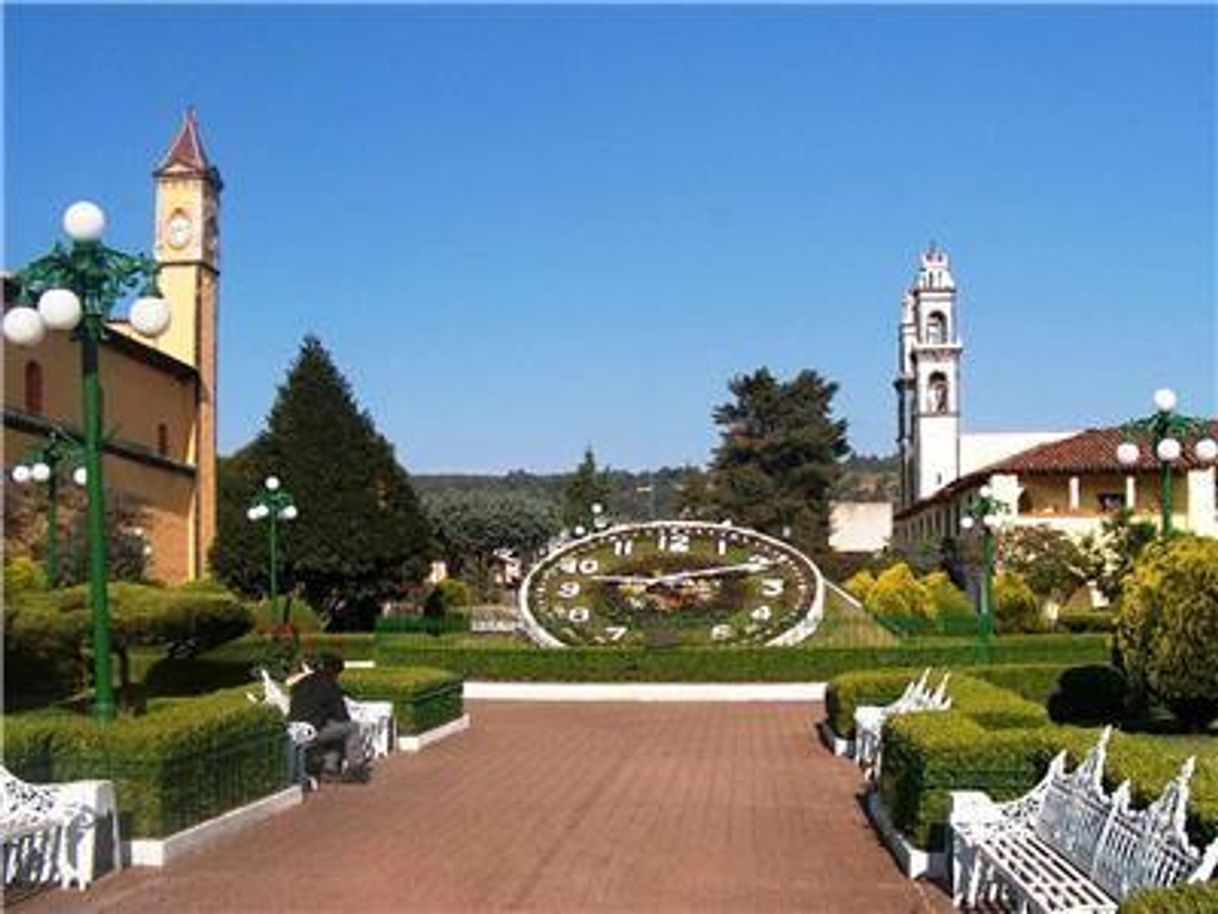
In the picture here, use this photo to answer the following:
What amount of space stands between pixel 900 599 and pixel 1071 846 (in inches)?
1360

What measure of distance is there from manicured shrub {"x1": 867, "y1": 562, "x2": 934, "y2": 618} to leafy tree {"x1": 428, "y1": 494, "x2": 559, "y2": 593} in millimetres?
36879

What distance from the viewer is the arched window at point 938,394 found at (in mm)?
77062

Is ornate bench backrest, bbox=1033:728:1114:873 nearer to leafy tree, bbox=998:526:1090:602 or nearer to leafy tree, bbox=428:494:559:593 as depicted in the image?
leafy tree, bbox=998:526:1090:602

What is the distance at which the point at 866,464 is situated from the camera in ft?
656

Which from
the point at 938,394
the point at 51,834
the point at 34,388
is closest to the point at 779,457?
the point at 938,394

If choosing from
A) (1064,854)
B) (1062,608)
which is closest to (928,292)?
(1062,608)

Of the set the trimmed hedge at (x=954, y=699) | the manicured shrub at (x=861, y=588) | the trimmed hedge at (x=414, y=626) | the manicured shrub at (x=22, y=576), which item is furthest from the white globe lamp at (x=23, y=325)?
the manicured shrub at (x=861, y=588)

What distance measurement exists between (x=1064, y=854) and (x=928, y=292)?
6931cm

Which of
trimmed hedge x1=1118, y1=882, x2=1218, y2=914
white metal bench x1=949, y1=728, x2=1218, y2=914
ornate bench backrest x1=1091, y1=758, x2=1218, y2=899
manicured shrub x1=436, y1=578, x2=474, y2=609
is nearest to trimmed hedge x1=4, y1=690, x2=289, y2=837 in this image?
white metal bench x1=949, y1=728, x2=1218, y2=914

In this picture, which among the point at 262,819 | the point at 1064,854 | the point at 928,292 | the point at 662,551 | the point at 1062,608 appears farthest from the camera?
the point at 928,292

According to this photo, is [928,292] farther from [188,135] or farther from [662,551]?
[662,551]

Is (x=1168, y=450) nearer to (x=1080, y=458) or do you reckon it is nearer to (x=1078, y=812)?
(x=1078, y=812)

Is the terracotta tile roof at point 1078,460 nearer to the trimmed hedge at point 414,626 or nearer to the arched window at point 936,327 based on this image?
the arched window at point 936,327

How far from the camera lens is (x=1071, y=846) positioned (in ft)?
27.5
